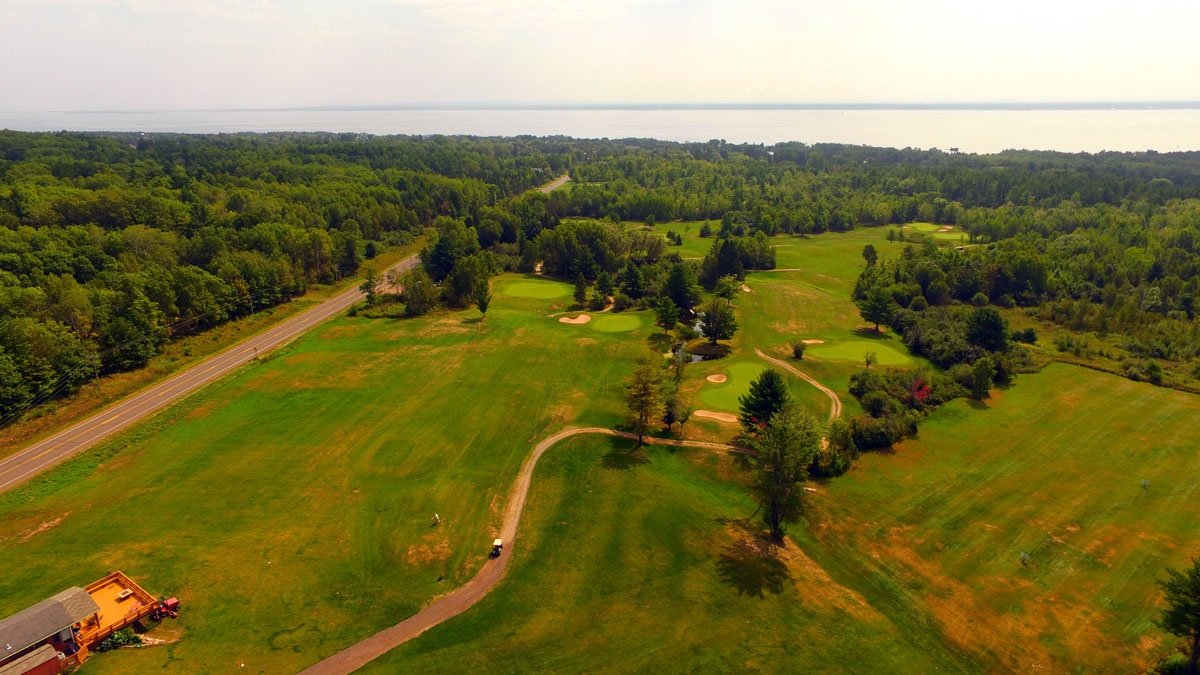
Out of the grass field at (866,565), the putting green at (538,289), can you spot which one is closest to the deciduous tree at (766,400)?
the grass field at (866,565)

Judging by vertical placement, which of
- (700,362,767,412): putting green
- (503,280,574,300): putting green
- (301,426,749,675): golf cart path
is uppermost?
(503,280,574,300): putting green

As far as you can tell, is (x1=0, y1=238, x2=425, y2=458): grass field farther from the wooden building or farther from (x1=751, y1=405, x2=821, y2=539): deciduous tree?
(x1=751, y1=405, x2=821, y2=539): deciduous tree

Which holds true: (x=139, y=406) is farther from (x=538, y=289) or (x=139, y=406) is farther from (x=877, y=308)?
(x=877, y=308)

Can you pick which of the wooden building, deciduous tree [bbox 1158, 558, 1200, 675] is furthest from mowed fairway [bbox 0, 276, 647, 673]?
deciduous tree [bbox 1158, 558, 1200, 675]

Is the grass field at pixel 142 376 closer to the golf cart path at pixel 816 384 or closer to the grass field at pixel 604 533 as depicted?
the grass field at pixel 604 533

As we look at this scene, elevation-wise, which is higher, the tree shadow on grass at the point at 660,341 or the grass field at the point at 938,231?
the grass field at the point at 938,231

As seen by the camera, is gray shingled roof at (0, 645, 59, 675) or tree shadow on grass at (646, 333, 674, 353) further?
tree shadow on grass at (646, 333, 674, 353)

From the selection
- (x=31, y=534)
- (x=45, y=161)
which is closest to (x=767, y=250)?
(x=31, y=534)

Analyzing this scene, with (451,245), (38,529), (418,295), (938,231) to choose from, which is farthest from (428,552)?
(938,231)
